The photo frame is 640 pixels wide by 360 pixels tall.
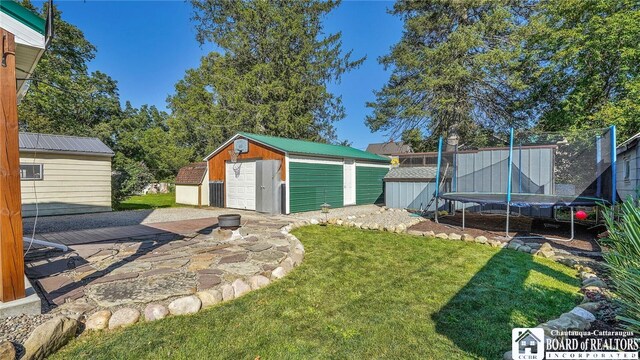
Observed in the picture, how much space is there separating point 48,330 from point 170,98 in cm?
2760

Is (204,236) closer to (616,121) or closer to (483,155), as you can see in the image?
(483,155)

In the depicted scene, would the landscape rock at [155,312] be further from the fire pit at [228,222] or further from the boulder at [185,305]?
the fire pit at [228,222]

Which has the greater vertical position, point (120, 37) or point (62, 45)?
point (62, 45)

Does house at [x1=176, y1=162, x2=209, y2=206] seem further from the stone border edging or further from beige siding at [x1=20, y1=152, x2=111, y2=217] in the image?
the stone border edging

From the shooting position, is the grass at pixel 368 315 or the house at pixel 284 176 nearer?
the grass at pixel 368 315

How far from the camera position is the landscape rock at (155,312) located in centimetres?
269

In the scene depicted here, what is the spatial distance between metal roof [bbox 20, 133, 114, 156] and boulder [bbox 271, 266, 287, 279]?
9491 millimetres

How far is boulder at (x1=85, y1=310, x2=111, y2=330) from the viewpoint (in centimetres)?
248

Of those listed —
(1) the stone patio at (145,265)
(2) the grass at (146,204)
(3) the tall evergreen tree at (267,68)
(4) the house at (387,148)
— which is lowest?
(2) the grass at (146,204)

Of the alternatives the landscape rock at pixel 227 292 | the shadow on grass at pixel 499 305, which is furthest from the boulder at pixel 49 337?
the shadow on grass at pixel 499 305

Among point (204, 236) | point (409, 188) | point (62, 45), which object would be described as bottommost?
point (204, 236)

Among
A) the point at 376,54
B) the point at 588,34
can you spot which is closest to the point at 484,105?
the point at 588,34

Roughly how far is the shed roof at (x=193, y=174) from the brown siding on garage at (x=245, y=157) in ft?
2.29

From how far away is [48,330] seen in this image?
2.18m
